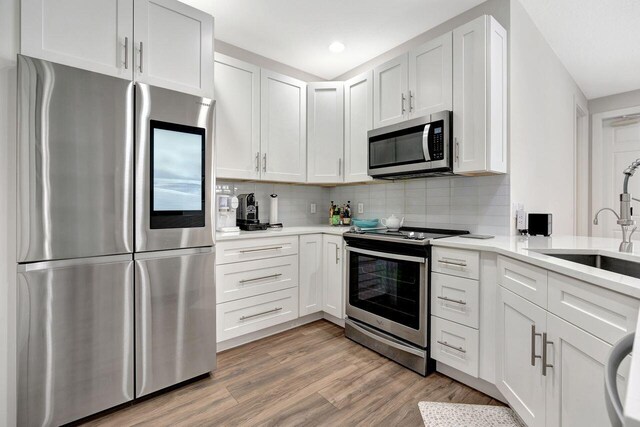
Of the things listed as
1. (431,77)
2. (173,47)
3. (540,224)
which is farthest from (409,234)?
(173,47)

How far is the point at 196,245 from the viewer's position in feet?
6.44

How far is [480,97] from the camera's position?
2123mm

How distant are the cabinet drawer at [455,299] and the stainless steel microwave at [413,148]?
82cm

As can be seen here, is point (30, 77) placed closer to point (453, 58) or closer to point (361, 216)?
point (453, 58)

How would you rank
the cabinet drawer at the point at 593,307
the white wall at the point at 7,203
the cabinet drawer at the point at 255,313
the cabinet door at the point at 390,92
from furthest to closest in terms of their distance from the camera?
1. the cabinet door at the point at 390,92
2. the cabinet drawer at the point at 255,313
3. the white wall at the point at 7,203
4. the cabinet drawer at the point at 593,307

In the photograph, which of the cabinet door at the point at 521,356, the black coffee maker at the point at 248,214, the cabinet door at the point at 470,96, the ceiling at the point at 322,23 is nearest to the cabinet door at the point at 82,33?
the ceiling at the point at 322,23

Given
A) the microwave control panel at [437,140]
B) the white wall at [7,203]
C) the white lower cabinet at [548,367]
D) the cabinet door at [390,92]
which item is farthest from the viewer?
the cabinet door at [390,92]

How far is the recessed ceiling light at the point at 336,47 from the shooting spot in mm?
2939

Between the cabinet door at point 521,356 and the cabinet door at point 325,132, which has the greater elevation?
the cabinet door at point 325,132

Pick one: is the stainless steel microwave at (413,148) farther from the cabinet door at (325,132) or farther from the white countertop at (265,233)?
the white countertop at (265,233)

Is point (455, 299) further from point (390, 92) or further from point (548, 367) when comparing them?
point (390, 92)

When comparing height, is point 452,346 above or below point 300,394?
above

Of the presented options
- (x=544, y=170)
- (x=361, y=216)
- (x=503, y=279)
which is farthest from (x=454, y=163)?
(x=361, y=216)

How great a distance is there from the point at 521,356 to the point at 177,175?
6.99ft
